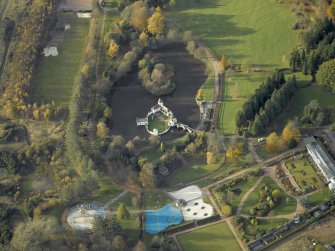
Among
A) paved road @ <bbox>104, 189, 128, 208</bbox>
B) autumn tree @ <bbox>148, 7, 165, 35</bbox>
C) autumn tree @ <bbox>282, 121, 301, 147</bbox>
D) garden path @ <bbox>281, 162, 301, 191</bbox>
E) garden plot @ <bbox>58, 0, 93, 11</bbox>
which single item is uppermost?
autumn tree @ <bbox>148, 7, 165, 35</bbox>

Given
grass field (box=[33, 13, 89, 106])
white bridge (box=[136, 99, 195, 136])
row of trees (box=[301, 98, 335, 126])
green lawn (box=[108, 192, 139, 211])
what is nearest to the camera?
green lawn (box=[108, 192, 139, 211])

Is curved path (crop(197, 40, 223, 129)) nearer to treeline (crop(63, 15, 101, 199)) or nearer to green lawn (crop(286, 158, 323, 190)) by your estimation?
green lawn (crop(286, 158, 323, 190))

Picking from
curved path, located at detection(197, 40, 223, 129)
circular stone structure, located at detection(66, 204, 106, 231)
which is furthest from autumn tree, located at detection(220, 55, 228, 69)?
circular stone structure, located at detection(66, 204, 106, 231)

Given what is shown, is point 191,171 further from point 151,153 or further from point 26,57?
point 26,57

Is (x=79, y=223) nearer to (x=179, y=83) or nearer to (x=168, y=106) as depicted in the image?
(x=168, y=106)

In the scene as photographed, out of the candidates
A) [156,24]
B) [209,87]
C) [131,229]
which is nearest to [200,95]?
[209,87]

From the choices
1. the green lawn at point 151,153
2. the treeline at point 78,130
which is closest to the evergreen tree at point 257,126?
the green lawn at point 151,153

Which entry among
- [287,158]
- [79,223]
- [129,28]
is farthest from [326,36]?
[79,223]

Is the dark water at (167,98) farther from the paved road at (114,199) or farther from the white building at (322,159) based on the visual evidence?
the white building at (322,159)
